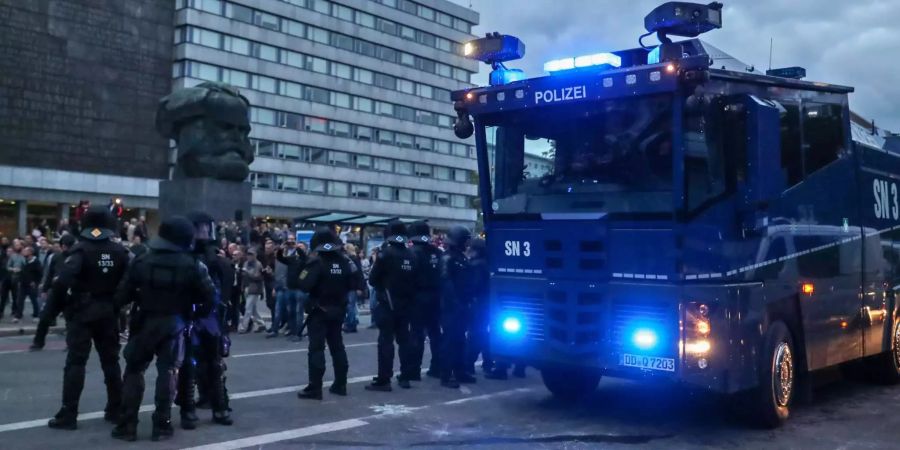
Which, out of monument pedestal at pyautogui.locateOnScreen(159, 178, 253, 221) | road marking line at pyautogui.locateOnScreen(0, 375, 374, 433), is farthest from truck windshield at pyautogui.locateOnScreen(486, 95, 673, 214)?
monument pedestal at pyautogui.locateOnScreen(159, 178, 253, 221)

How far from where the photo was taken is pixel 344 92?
67.1m

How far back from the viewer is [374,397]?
30.1ft

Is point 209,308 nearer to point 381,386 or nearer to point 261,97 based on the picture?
point 381,386

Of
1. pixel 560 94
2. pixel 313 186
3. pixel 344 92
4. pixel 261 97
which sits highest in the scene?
pixel 344 92

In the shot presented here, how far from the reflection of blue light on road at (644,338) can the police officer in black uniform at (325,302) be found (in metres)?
3.32

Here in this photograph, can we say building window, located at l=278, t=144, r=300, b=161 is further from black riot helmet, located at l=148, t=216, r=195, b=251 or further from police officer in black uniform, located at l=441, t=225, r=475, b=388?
black riot helmet, located at l=148, t=216, r=195, b=251

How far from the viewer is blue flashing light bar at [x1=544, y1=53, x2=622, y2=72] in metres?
7.85

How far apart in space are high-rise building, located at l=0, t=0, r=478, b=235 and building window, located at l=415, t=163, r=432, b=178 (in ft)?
0.36

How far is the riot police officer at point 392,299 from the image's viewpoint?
9.62m

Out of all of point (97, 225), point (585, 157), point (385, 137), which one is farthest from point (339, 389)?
point (385, 137)

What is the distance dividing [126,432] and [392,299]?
11.8ft

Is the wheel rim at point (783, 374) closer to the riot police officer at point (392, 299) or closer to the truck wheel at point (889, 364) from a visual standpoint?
the truck wheel at point (889, 364)

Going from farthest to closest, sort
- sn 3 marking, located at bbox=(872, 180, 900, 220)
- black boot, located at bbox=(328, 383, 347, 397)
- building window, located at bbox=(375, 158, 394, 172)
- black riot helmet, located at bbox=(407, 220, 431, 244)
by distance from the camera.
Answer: building window, located at bbox=(375, 158, 394, 172) < black riot helmet, located at bbox=(407, 220, 431, 244) < sn 3 marking, located at bbox=(872, 180, 900, 220) < black boot, located at bbox=(328, 383, 347, 397)

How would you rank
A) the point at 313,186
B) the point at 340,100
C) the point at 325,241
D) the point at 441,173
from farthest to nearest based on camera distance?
the point at 441,173 → the point at 340,100 → the point at 313,186 → the point at 325,241
